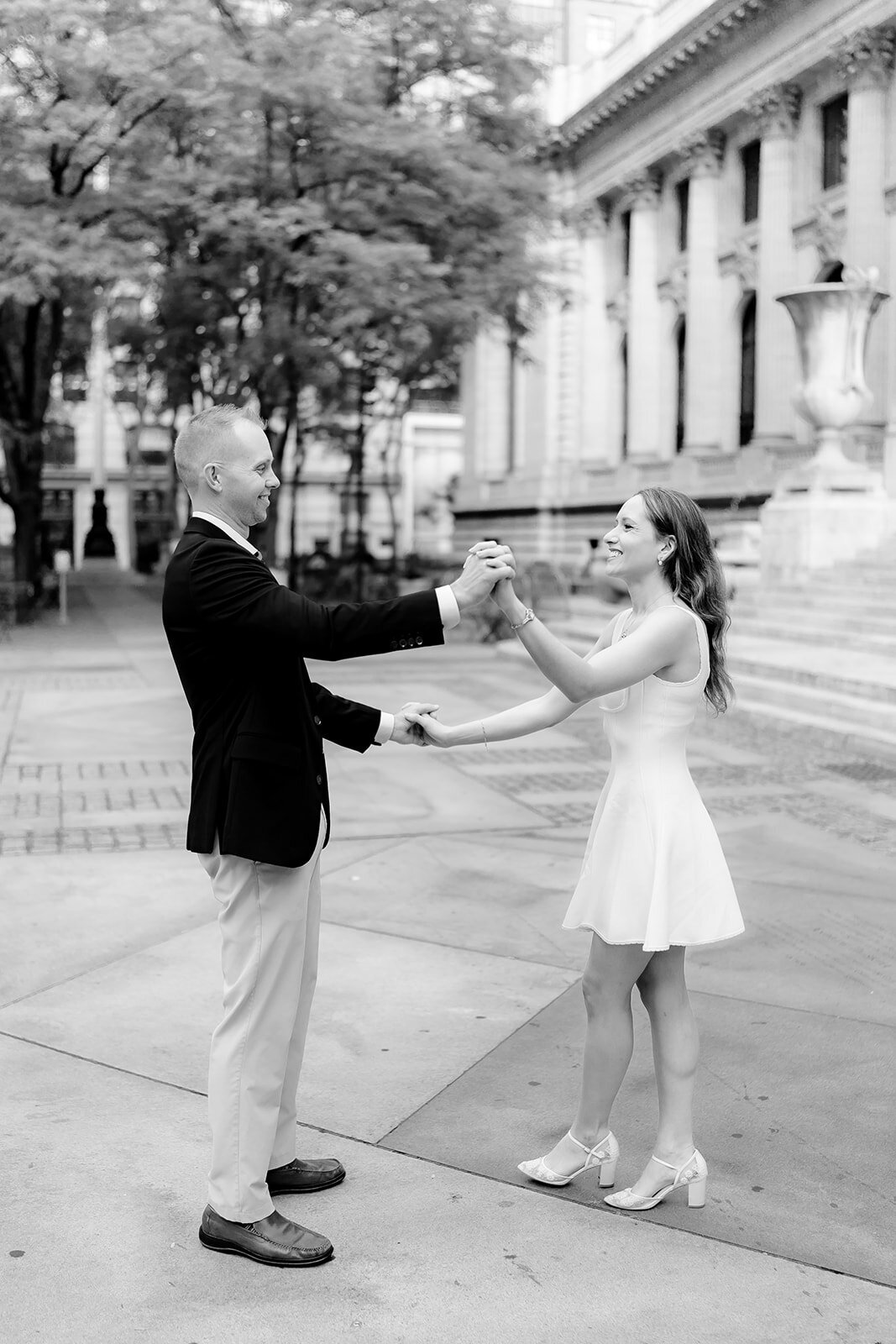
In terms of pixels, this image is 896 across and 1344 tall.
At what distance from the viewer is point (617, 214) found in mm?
41906

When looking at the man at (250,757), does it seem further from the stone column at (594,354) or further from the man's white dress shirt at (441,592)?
the stone column at (594,354)

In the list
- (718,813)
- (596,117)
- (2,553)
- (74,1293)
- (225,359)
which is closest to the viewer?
(74,1293)

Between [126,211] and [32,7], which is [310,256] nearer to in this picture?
[126,211]

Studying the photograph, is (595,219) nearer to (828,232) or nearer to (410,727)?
(828,232)

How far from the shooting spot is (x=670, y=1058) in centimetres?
383

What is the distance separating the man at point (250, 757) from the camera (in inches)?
137

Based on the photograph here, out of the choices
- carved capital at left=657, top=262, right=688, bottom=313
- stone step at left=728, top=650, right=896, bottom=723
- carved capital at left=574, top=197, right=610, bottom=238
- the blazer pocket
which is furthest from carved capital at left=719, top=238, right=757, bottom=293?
the blazer pocket

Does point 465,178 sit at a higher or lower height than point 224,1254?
higher

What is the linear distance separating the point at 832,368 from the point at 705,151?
17.1 meters

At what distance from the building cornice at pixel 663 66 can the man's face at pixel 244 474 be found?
3178 centimetres

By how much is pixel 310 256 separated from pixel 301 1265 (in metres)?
19.6

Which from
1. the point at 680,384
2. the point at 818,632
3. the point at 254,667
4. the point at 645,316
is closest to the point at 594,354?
the point at 645,316

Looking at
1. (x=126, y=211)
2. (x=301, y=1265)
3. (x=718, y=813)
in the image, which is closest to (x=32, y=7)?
(x=126, y=211)

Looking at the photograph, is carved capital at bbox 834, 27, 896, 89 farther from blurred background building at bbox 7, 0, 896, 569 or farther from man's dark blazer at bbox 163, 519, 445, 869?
man's dark blazer at bbox 163, 519, 445, 869
